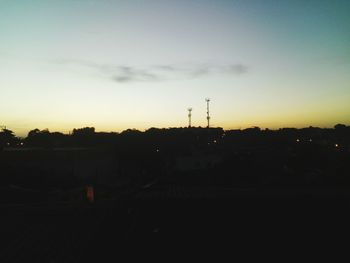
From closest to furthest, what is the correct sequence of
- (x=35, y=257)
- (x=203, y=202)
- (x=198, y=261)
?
(x=35, y=257), (x=198, y=261), (x=203, y=202)

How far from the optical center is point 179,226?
10305mm

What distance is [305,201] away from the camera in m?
11.6

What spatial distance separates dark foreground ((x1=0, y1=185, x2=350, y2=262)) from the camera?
870 centimetres

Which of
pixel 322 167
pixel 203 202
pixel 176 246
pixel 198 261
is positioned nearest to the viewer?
pixel 198 261

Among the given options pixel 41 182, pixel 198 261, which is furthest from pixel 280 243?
pixel 41 182

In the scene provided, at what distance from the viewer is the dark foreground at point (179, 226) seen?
8.70m

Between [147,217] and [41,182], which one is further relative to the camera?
[41,182]

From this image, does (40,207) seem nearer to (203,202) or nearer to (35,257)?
(35,257)

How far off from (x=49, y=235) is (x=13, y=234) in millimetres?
1039

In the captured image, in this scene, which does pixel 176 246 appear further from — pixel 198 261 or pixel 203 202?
pixel 203 202

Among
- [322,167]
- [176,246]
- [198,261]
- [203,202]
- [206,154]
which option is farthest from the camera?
[206,154]

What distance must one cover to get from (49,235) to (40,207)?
2211 millimetres

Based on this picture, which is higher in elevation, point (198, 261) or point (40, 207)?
point (40, 207)

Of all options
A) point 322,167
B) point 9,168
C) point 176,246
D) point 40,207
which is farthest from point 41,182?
point 322,167
